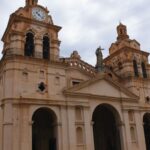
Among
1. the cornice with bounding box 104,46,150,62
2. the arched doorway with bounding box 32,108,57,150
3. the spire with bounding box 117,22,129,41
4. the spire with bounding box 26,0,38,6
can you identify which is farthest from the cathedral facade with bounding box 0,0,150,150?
the spire with bounding box 117,22,129,41

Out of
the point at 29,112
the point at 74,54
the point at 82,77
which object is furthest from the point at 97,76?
the point at 29,112

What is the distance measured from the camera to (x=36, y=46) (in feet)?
80.2

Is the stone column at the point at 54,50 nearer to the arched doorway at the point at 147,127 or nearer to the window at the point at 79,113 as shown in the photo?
the window at the point at 79,113

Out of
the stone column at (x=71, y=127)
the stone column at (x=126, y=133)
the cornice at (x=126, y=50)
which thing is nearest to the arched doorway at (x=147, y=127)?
the stone column at (x=126, y=133)

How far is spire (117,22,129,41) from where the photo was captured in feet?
110

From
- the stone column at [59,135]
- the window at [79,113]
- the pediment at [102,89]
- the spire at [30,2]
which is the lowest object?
the stone column at [59,135]

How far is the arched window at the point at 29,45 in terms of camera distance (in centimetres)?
2422

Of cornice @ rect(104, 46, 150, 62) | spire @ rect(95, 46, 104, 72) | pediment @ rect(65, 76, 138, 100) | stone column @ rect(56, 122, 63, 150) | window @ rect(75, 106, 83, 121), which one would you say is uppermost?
cornice @ rect(104, 46, 150, 62)

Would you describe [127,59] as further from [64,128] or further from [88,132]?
[64,128]

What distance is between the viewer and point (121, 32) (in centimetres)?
3397

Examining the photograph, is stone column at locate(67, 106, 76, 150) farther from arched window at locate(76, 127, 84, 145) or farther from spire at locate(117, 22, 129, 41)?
spire at locate(117, 22, 129, 41)

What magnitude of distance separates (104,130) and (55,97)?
349 inches

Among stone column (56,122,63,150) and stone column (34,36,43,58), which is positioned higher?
stone column (34,36,43,58)

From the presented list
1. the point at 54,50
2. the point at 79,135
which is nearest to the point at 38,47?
the point at 54,50
